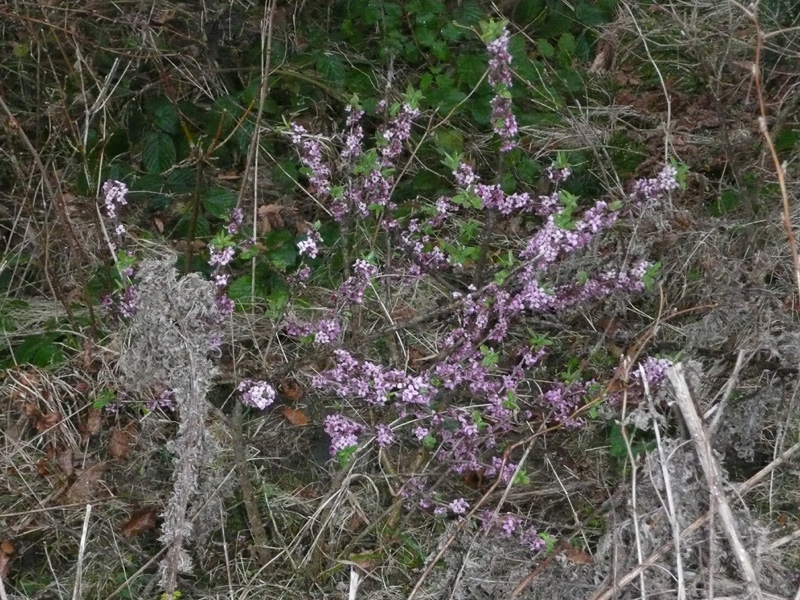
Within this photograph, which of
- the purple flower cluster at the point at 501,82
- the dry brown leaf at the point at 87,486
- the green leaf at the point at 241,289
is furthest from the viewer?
the green leaf at the point at 241,289

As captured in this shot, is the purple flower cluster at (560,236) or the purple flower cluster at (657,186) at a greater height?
the purple flower cluster at (657,186)

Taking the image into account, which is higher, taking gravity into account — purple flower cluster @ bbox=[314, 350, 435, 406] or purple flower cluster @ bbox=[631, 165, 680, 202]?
purple flower cluster @ bbox=[631, 165, 680, 202]

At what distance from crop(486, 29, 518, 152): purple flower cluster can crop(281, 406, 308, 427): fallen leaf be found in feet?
3.59

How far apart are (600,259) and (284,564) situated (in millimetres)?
1469

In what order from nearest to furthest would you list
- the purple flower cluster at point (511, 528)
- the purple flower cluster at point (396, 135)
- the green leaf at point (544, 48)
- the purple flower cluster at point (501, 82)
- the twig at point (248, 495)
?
the purple flower cluster at point (501, 82)
the purple flower cluster at point (511, 528)
the twig at point (248, 495)
the purple flower cluster at point (396, 135)
the green leaf at point (544, 48)

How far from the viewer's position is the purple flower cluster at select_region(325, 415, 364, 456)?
8.18ft

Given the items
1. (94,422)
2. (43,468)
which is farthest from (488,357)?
(43,468)

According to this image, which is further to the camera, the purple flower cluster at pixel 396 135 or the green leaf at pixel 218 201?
the green leaf at pixel 218 201

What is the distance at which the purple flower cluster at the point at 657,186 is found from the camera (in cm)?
259

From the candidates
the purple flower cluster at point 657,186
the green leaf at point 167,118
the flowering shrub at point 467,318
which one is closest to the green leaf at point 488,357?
the flowering shrub at point 467,318

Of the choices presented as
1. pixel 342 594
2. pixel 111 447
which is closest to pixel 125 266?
pixel 111 447

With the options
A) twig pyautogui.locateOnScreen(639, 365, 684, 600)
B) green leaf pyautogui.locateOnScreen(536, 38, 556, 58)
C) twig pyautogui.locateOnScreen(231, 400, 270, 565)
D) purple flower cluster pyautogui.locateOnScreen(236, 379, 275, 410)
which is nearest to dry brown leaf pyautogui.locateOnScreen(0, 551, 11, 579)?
twig pyautogui.locateOnScreen(231, 400, 270, 565)

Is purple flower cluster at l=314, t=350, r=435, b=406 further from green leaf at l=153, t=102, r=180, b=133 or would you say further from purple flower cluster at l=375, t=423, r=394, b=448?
green leaf at l=153, t=102, r=180, b=133

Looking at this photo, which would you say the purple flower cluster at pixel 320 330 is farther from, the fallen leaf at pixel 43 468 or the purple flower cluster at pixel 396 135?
the fallen leaf at pixel 43 468
